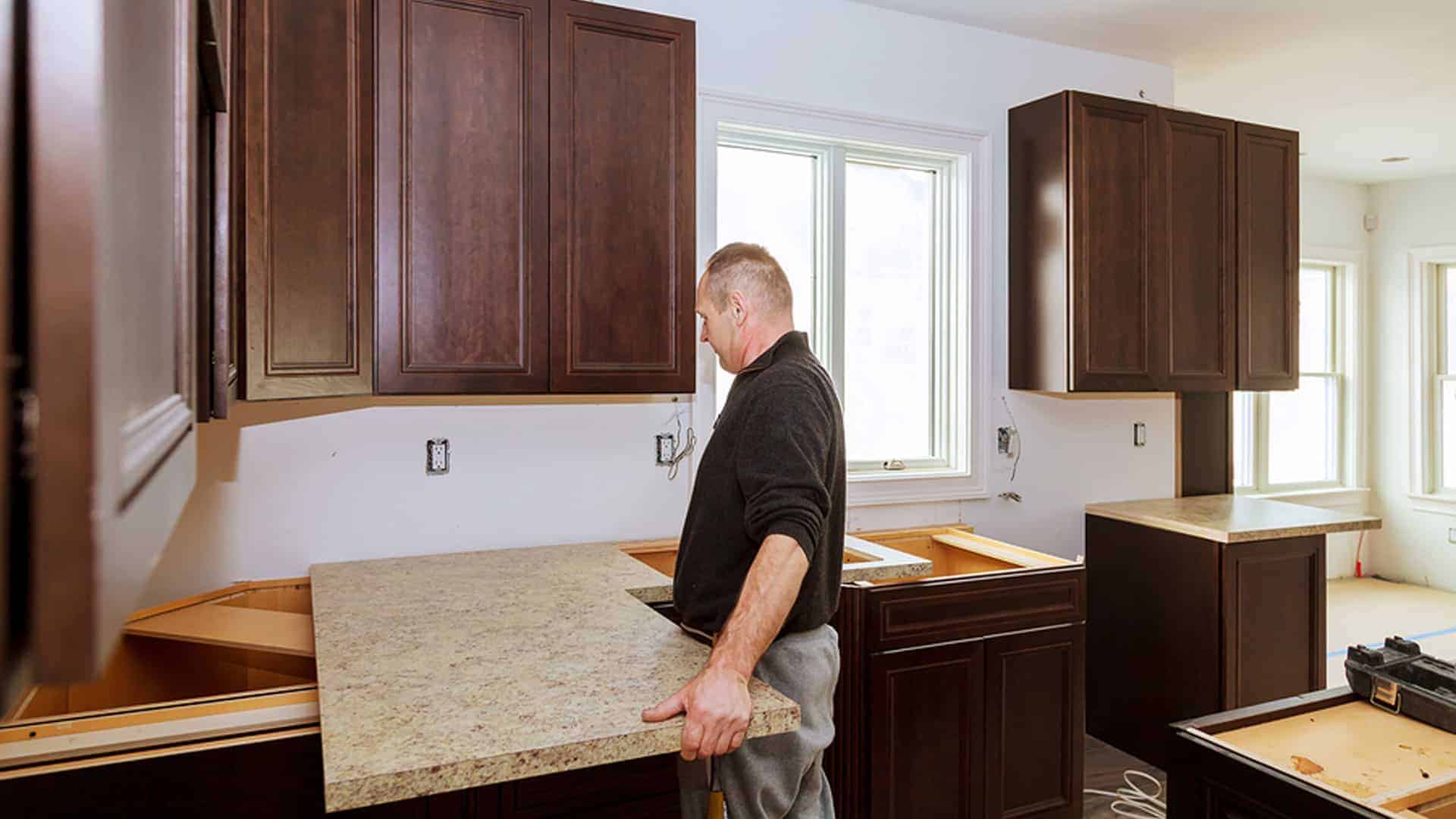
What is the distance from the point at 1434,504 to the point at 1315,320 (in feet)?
4.72

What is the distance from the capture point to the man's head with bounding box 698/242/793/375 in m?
1.95

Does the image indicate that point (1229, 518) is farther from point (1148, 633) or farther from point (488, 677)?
point (488, 677)

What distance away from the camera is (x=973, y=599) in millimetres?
2758

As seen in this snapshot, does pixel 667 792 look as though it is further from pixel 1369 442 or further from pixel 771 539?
pixel 1369 442

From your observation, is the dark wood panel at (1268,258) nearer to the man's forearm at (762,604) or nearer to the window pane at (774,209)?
the window pane at (774,209)

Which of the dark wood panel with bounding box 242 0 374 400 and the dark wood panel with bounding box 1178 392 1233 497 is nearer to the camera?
the dark wood panel with bounding box 242 0 374 400

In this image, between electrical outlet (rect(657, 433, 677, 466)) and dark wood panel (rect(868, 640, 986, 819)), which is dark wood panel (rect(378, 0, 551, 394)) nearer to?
electrical outlet (rect(657, 433, 677, 466))

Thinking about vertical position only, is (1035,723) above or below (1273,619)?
below

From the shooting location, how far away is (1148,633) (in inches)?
139

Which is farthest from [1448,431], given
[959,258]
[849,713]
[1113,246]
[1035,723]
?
[849,713]

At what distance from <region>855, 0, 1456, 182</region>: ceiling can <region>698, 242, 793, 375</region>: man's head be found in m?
1.88

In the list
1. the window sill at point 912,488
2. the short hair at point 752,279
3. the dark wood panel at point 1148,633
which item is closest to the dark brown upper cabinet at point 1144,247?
the window sill at point 912,488

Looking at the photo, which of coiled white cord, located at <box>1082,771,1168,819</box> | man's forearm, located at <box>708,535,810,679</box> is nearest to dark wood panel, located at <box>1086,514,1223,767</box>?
coiled white cord, located at <box>1082,771,1168,819</box>

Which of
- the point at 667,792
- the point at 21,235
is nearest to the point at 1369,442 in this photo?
the point at 667,792
